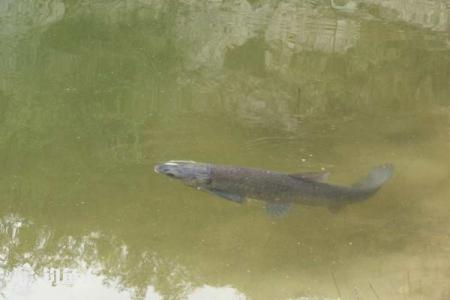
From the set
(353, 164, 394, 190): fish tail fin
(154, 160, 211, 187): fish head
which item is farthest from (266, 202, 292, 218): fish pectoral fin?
Answer: (353, 164, 394, 190): fish tail fin

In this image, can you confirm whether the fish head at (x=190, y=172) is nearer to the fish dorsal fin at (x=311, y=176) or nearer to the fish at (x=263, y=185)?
the fish at (x=263, y=185)

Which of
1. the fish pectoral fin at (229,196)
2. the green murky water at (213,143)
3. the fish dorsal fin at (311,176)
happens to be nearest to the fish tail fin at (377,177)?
the green murky water at (213,143)

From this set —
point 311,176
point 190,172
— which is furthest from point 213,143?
point 311,176

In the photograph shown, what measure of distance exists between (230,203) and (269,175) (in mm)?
554

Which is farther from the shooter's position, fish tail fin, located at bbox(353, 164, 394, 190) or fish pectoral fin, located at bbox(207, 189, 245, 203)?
fish tail fin, located at bbox(353, 164, 394, 190)

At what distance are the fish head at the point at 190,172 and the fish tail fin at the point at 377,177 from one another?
95cm

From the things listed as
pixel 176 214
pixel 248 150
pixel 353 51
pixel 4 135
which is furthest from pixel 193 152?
pixel 353 51

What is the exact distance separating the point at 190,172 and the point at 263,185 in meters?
0.43

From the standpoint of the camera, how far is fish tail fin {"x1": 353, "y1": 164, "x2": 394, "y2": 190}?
4.13m

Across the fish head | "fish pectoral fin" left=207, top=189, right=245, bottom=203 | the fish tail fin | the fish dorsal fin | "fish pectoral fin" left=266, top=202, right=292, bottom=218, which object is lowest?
"fish pectoral fin" left=266, top=202, right=292, bottom=218

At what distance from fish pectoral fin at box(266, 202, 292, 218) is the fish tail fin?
19.8 inches

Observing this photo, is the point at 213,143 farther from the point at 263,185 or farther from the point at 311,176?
the point at 311,176

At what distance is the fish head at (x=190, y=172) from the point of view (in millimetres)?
3859

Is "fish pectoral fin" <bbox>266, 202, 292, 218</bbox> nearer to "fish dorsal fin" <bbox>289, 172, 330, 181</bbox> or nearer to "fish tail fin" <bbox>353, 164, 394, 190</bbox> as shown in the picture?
"fish dorsal fin" <bbox>289, 172, 330, 181</bbox>
